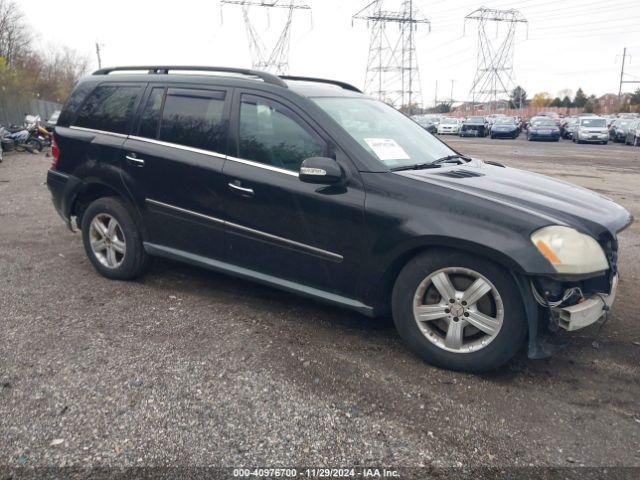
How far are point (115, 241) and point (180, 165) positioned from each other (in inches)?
43.3

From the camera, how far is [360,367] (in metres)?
3.63

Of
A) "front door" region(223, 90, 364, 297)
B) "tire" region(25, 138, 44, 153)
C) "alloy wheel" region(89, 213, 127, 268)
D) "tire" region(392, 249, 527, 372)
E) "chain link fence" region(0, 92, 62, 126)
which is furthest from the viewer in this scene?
"chain link fence" region(0, 92, 62, 126)

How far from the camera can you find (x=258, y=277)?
4.23m

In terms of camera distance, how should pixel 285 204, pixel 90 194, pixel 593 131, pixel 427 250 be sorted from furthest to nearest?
pixel 593 131 → pixel 90 194 → pixel 285 204 → pixel 427 250

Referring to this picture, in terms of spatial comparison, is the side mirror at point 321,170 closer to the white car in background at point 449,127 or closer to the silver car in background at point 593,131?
the silver car in background at point 593,131

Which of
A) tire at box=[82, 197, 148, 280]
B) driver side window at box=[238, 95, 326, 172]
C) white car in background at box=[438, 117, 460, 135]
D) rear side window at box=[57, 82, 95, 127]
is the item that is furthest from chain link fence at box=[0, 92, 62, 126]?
driver side window at box=[238, 95, 326, 172]

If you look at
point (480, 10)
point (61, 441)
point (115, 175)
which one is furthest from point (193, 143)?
point (480, 10)

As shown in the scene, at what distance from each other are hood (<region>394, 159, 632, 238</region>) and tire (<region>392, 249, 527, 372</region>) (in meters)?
0.42

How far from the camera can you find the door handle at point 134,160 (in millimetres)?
4716

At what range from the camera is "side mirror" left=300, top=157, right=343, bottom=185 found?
12.1 feet

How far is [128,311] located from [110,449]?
6.11 feet

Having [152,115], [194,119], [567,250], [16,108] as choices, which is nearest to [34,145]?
[16,108]

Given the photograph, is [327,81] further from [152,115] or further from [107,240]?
[107,240]

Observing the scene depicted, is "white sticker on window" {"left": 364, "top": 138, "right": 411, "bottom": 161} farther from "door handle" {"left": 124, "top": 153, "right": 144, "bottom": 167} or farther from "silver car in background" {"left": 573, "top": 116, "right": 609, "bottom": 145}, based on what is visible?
Answer: "silver car in background" {"left": 573, "top": 116, "right": 609, "bottom": 145}
